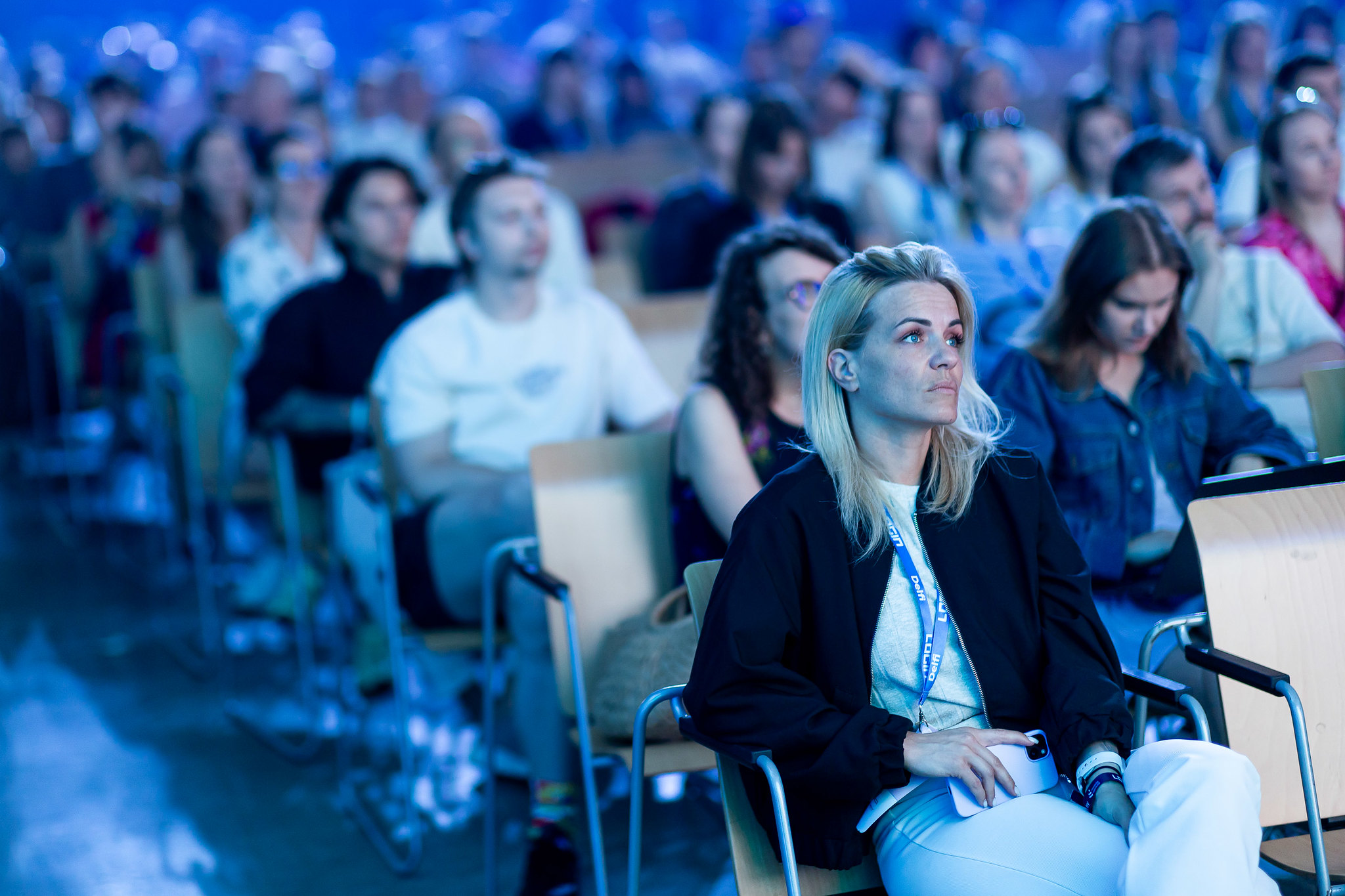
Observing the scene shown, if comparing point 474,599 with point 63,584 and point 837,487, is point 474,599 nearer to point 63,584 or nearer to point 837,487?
point 837,487

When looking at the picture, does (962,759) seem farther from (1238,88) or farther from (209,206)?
(1238,88)

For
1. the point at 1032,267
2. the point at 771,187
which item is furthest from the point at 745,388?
the point at 771,187

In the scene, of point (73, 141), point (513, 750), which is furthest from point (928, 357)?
point (73, 141)

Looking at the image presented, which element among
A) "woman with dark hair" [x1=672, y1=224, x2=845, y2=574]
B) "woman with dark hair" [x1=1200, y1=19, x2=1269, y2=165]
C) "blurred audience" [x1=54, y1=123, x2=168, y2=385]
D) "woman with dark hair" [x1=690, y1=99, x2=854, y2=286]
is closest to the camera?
"woman with dark hair" [x1=672, y1=224, x2=845, y2=574]

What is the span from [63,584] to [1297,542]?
4.01 m

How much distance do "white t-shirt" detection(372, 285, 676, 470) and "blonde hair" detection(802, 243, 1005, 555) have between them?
1.37m

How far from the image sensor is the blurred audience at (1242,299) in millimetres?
2920

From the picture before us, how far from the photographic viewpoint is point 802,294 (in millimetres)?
2422

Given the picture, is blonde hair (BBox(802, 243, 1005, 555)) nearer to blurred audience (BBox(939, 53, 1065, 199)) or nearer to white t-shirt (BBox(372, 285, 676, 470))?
white t-shirt (BBox(372, 285, 676, 470))

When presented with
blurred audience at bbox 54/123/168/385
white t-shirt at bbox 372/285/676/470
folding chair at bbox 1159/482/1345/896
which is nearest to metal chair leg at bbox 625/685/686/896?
folding chair at bbox 1159/482/1345/896

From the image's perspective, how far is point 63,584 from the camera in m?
4.64

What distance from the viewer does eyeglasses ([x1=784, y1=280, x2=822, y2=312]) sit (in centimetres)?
242

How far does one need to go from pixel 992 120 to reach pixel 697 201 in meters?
1.02

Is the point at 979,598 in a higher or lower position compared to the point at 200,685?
higher
